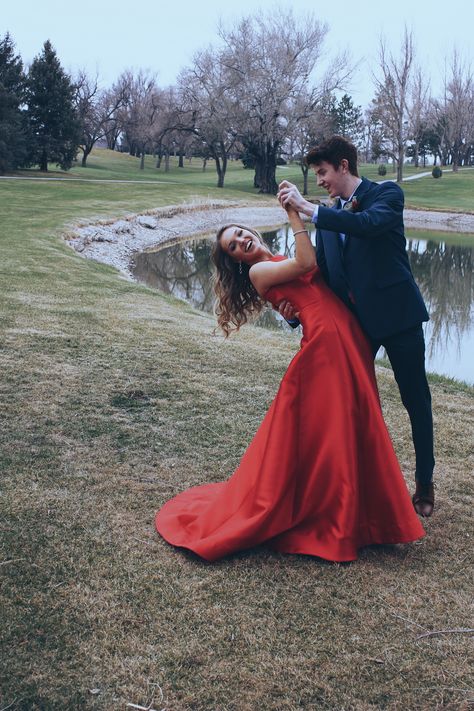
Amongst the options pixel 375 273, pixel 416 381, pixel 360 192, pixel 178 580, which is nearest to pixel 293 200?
pixel 360 192

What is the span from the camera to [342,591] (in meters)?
3.49

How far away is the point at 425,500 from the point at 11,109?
41.1 metres

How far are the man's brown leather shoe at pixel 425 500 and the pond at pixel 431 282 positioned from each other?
20.4 ft

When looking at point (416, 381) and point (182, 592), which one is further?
point (416, 381)

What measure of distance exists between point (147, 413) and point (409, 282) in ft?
9.85

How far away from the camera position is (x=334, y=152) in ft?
12.7

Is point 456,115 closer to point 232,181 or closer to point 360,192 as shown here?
point 232,181

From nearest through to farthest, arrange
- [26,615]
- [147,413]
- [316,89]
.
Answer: [26,615]
[147,413]
[316,89]

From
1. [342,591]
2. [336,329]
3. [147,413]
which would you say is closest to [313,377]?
[336,329]

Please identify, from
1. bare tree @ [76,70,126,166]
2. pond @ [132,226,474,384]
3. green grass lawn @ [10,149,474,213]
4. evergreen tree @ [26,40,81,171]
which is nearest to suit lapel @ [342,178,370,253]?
pond @ [132,226,474,384]

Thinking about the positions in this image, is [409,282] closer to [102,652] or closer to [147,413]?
[102,652]

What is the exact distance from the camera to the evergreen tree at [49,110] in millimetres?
44531

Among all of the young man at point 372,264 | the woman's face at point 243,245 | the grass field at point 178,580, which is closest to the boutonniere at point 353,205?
the young man at point 372,264

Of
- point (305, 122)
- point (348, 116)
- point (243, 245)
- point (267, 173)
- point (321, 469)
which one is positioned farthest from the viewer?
point (348, 116)
